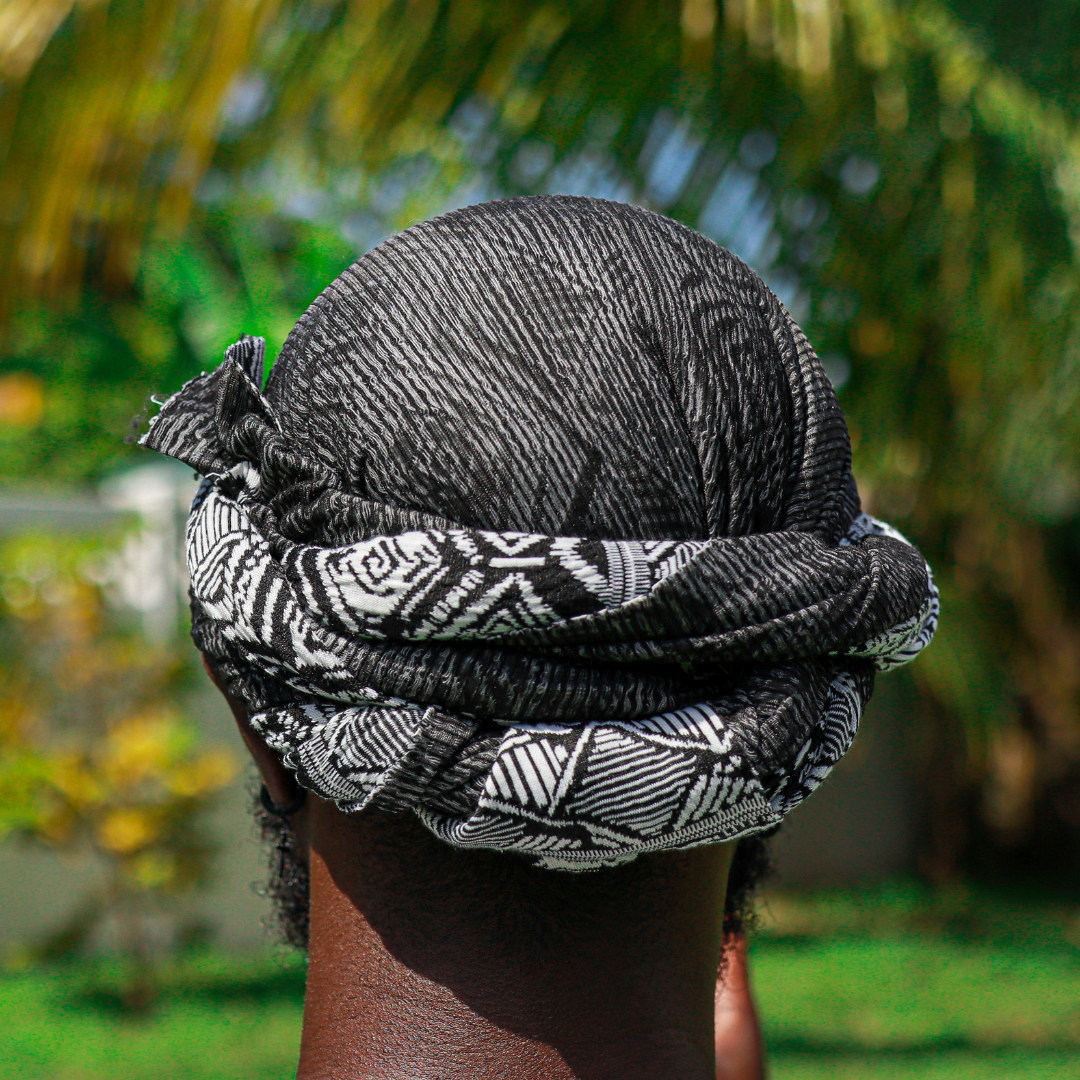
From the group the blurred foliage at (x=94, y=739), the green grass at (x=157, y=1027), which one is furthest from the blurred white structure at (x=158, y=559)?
the green grass at (x=157, y=1027)

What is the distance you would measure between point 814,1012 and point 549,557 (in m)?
6.04

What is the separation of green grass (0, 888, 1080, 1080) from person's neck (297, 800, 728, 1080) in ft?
13.1

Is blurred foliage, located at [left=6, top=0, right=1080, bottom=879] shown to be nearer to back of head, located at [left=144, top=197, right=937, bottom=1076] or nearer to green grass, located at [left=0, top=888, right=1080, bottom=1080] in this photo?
green grass, located at [left=0, top=888, right=1080, bottom=1080]

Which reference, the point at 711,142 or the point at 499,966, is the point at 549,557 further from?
the point at 711,142

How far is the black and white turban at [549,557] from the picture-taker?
1.09m

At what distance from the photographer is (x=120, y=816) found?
19.7ft

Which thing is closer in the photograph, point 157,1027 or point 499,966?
point 499,966

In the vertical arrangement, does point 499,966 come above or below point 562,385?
below

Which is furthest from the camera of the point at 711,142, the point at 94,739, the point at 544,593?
the point at 94,739

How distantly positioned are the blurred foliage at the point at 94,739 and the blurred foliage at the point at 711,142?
1355mm

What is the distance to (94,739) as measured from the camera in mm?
6293

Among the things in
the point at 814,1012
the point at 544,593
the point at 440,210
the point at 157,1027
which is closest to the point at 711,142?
the point at 440,210

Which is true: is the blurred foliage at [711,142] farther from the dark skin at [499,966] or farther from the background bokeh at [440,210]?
the dark skin at [499,966]

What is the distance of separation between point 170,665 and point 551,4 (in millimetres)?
3524
